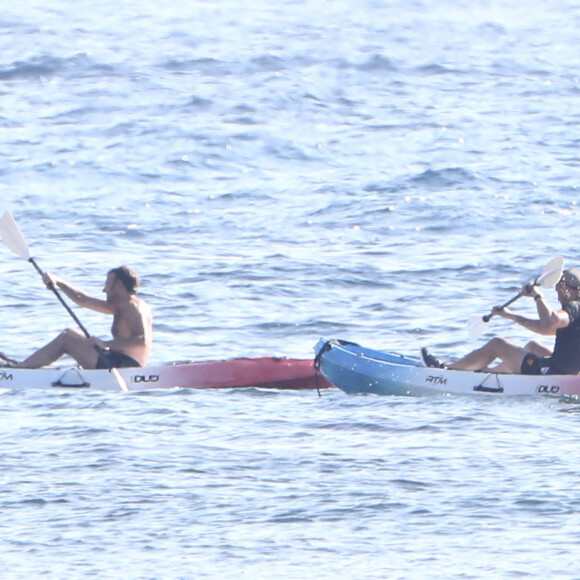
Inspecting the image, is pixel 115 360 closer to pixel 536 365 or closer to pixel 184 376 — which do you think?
pixel 184 376

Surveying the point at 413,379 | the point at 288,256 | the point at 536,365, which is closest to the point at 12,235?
the point at 413,379

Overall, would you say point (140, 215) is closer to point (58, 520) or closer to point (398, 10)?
point (58, 520)

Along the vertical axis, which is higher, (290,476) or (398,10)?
(398,10)

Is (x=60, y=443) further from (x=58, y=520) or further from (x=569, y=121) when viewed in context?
(x=569, y=121)

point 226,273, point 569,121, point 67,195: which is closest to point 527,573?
point 226,273

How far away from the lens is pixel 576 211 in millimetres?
27031

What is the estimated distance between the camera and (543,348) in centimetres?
1366

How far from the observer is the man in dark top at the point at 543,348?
43.7 ft

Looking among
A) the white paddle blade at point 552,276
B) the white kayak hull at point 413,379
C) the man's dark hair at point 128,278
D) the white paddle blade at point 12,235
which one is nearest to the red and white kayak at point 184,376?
the white kayak hull at point 413,379

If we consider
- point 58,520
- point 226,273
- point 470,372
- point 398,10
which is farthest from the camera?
point 398,10

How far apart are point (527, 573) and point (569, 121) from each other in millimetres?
28539

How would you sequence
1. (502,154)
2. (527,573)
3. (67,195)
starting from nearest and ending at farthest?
1. (527,573)
2. (67,195)
3. (502,154)

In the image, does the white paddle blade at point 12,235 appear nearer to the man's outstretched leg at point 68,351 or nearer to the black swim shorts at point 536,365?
the man's outstretched leg at point 68,351

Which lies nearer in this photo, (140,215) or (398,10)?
(140,215)
